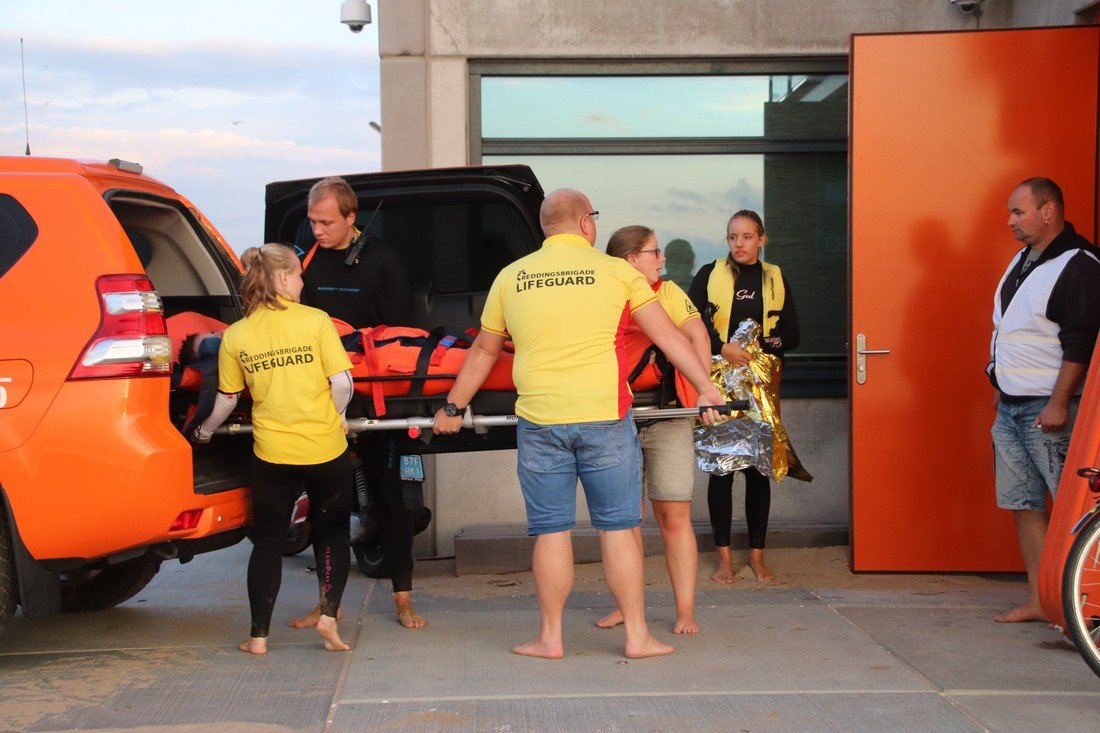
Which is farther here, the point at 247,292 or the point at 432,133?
the point at 432,133

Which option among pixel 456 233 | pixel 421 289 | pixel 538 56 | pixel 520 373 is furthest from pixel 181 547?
pixel 538 56

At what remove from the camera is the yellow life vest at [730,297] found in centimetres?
695

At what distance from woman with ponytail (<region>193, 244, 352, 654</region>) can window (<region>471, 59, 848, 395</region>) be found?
3521 millimetres

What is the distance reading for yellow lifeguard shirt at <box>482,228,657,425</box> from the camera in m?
4.96

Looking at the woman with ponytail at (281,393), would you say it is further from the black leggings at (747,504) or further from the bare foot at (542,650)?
the black leggings at (747,504)

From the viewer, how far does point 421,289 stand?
6.82 m

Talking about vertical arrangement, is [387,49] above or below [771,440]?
above

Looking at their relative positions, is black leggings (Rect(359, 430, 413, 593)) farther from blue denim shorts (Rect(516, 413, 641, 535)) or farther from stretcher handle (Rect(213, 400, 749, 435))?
blue denim shorts (Rect(516, 413, 641, 535))

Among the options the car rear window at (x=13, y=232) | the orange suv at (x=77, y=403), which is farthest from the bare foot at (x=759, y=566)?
the car rear window at (x=13, y=232)

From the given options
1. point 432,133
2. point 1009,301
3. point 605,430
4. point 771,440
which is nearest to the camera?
point 605,430

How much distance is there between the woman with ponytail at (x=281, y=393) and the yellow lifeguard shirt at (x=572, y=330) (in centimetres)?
73

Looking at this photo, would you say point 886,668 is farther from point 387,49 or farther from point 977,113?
point 387,49

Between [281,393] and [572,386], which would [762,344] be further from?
[281,393]

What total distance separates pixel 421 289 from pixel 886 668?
3.05 metres
